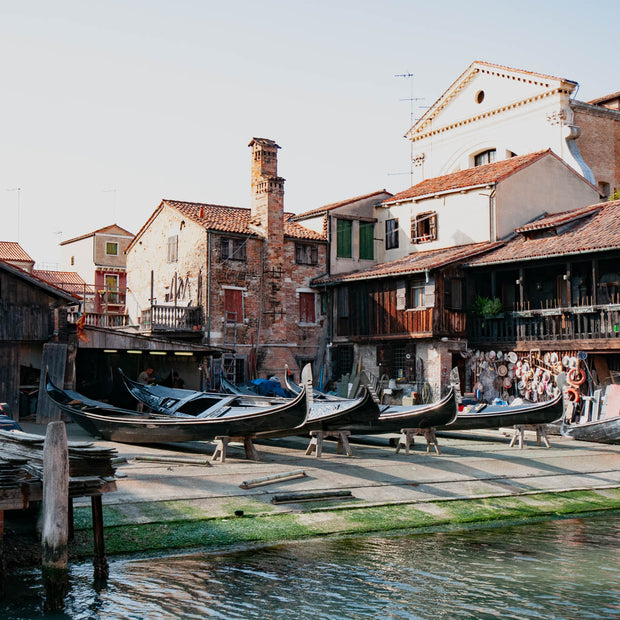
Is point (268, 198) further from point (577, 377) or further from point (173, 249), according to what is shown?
point (577, 377)

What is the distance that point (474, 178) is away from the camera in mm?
29703

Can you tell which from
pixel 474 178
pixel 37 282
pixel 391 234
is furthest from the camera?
pixel 391 234

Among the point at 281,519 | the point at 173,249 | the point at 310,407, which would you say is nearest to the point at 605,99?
the point at 173,249

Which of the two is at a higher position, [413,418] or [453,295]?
[453,295]

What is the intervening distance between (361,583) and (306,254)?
74.6ft

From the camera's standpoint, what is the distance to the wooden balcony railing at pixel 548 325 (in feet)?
75.7

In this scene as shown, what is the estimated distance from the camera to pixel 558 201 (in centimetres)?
2972

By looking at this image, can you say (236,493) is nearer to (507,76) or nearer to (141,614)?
(141,614)

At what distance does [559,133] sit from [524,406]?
16.1 meters

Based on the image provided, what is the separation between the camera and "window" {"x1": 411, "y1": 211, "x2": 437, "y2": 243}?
1215 inches

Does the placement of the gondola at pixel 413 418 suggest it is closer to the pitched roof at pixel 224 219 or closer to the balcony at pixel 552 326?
the balcony at pixel 552 326

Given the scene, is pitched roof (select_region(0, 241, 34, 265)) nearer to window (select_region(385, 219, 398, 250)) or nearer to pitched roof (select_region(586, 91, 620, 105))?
window (select_region(385, 219, 398, 250))

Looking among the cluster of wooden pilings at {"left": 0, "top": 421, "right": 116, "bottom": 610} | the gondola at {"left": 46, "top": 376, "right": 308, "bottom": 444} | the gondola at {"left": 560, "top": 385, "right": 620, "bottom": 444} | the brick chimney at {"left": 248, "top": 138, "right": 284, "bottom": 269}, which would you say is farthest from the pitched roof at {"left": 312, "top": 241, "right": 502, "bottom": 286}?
the cluster of wooden pilings at {"left": 0, "top": 421, "right": 116, "bottom": 610}

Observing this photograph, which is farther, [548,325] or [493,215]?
[493,215]
